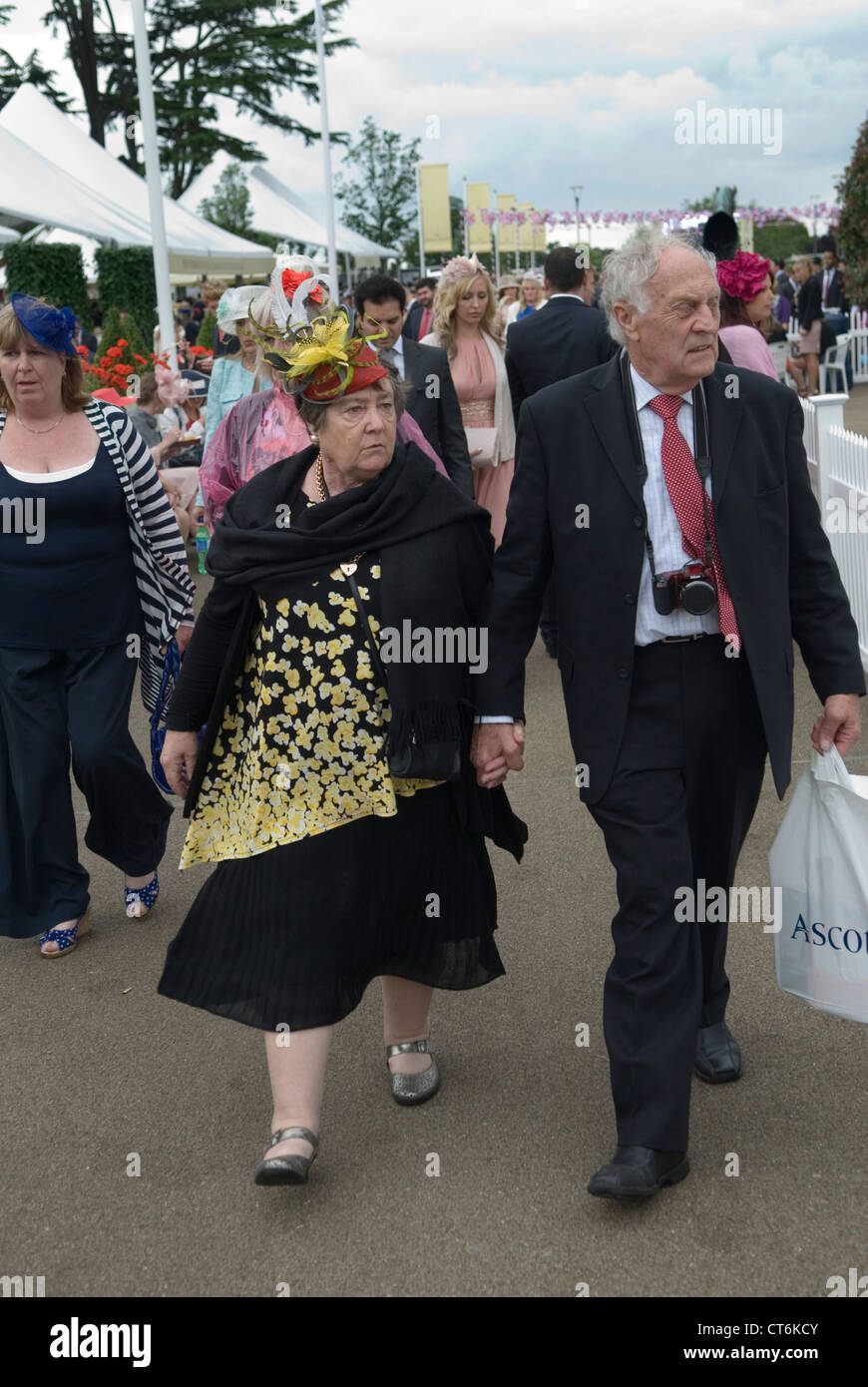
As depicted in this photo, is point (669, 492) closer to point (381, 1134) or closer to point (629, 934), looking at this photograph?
point (629, 934)

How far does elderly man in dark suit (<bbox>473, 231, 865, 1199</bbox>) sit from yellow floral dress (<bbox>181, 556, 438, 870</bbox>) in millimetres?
286

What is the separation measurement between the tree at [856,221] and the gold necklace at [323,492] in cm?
1693

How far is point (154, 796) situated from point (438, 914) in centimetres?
169

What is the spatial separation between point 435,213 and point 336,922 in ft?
81.1

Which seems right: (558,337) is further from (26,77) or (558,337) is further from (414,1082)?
(26,77)

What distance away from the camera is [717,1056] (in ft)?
12.3

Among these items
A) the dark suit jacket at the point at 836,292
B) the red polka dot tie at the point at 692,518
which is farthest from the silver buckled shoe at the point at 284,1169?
the dark suit jacket at the point at 836,292

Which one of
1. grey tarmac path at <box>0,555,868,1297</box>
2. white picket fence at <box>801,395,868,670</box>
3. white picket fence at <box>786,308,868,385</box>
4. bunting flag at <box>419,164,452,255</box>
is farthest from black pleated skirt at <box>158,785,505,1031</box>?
bunting flag at <box>419,164,452,255</box>

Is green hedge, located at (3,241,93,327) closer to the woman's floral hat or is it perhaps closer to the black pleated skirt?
the woman's floral hat

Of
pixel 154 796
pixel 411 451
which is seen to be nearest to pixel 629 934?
pixel 411 451

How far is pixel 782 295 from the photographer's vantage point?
Result: 24906mm

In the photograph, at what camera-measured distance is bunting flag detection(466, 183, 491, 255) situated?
114 feet

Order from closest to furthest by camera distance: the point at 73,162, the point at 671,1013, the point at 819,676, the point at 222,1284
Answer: the point at 222,1284 → the point at 671,1013 → the point at 819,676 → the point at 73,162

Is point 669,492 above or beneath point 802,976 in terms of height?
above
